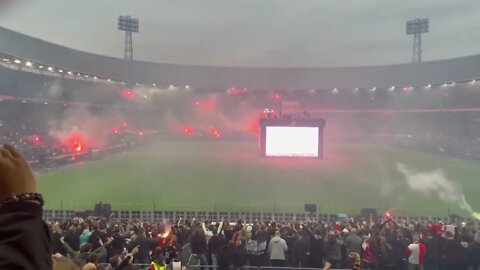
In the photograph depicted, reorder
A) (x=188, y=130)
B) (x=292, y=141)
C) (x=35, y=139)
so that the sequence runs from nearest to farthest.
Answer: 1. (x=292, y=141)
2. (x=35, y=139)
3. (x=188, y=130)

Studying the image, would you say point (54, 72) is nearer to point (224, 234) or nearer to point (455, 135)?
point (224, 234)

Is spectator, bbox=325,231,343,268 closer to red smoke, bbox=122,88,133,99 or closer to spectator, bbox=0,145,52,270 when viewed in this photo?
spectator, bbox=0,145,52,270

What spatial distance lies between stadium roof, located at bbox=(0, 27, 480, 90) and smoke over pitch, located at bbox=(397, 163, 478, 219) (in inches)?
595

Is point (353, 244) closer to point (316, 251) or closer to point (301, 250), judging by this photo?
point (316, 251)

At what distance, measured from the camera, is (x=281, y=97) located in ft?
143

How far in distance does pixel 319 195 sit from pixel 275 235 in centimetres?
1372

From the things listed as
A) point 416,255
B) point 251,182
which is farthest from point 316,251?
point 251,182

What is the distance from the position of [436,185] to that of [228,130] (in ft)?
76.7

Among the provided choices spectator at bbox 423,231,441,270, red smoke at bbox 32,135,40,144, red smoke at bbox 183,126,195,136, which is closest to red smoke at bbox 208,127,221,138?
red smoke at bbox 183,126,195,136

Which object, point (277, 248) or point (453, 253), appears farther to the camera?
point (277, 248)

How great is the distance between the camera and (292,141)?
2448 cm

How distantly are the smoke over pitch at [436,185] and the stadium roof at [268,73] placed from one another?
15.1m

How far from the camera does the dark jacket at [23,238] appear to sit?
3.20ft

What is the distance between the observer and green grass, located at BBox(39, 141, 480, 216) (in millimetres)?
20375
